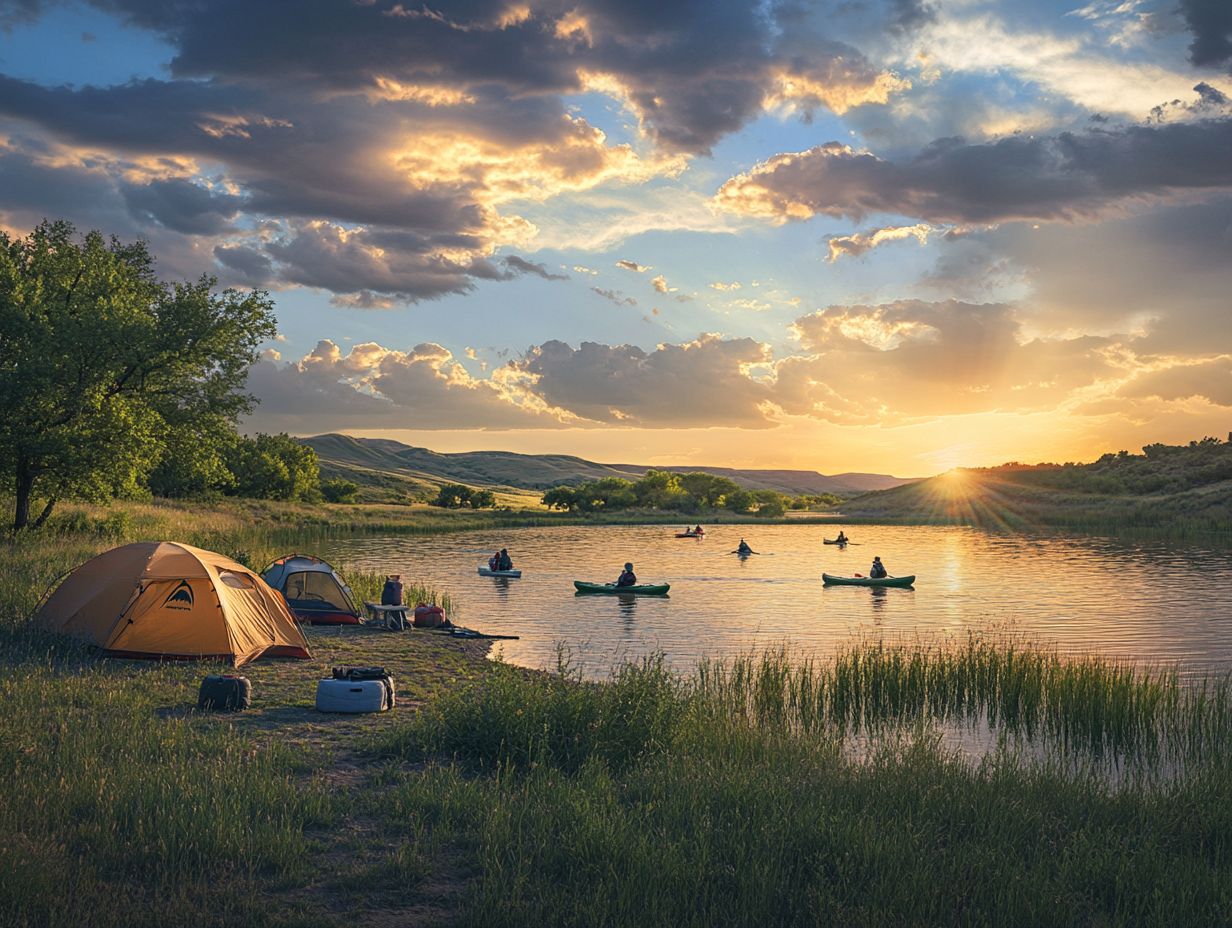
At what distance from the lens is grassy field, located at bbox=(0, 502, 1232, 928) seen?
298 inches

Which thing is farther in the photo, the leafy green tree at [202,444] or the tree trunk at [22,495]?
the leafy green tree at [202,444]

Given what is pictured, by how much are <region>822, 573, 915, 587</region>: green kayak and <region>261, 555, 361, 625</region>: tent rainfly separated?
26993mm

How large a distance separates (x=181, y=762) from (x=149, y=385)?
31698 millimetres

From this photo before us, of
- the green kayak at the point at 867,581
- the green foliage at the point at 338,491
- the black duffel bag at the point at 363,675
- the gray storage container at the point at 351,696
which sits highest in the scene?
the green foliage at the point at 338,491

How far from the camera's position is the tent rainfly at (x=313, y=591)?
27.0 metres

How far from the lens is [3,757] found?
10.5 meters

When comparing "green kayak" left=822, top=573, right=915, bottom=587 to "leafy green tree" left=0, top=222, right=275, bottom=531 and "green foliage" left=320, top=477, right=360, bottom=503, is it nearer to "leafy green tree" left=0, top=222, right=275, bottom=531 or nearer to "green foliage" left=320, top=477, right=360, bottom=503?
"leafy green tree" left=0, top=222, right=275, bottom=531

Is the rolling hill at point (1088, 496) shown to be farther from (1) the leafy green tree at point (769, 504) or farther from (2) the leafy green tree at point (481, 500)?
(2) the leafy green tree at point (481, 500)

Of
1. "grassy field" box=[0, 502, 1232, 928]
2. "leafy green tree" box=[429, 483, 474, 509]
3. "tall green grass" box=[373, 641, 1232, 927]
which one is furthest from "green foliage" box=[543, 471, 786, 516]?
"tall green grass" box=[373, 641, 1232, 927]

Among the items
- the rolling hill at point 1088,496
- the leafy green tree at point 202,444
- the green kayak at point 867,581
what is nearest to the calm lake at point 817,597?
the green kayak at point 867,581

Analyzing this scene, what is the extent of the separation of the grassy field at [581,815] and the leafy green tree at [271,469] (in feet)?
287

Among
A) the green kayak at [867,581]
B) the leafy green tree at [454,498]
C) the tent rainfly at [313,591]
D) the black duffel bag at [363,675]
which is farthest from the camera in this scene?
the leafy green tree at [454,498]

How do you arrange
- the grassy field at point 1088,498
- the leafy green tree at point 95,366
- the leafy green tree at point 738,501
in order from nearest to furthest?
the leafy green tree at point 95,366 < the grassy field at point 1088,498 < the leafy green tree at point 738,501

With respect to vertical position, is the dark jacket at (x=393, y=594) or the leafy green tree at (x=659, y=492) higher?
the leafy green tree at (x=659, y=492)
